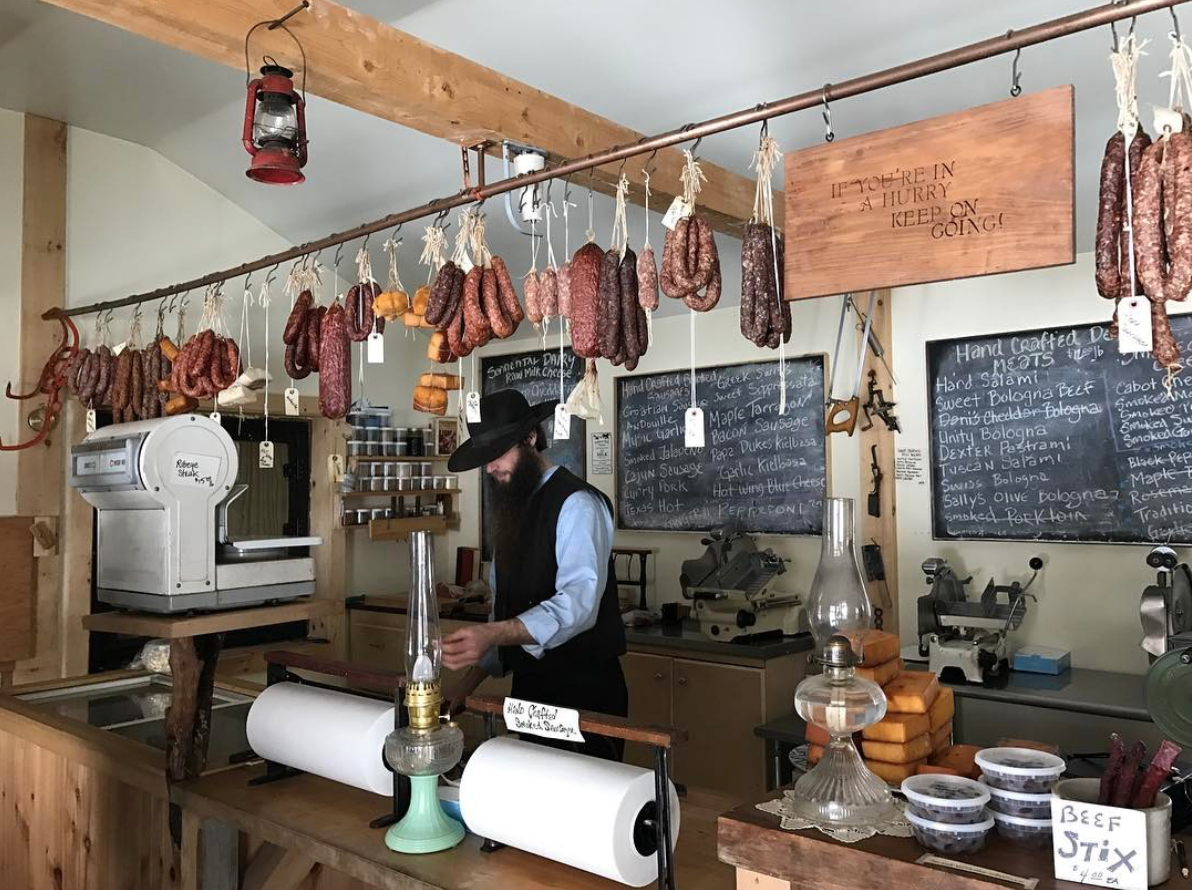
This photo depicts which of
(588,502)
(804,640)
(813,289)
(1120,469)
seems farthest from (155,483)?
(1120,469)

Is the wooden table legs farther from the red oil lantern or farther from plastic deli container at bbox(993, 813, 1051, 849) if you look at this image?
plastic deli container at bbox(993, 813, 1051, 849)

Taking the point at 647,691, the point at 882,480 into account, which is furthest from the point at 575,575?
the point at 882,480

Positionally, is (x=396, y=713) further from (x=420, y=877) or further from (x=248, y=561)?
(x=248, y=561)

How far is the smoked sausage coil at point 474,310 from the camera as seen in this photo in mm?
2791

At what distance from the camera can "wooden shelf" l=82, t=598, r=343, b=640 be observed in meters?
2.41

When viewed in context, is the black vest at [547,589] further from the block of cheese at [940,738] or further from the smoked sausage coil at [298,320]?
the block of cheese at [940,738]

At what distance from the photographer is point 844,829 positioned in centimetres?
131

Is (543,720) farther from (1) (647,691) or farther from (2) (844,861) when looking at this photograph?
(1) (647,691)

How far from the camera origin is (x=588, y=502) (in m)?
2.76

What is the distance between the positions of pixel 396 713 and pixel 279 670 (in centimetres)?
62

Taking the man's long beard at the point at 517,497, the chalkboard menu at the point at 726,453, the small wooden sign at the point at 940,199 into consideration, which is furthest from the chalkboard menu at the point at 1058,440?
the small wooden sign at the point at 940,199

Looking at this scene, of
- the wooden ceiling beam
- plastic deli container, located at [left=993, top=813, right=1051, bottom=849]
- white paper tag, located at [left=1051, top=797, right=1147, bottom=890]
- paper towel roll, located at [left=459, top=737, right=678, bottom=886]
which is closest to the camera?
white paper tag, located at [left=1051, top=797, right=1147, bottom=890]

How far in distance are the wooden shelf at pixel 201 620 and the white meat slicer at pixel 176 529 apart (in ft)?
0.28

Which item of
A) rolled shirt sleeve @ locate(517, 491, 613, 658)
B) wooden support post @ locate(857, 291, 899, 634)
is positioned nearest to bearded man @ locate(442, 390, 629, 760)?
rolled shirt sleeve @ locate(517, 491, 613, 658)
